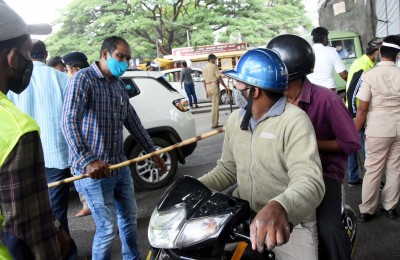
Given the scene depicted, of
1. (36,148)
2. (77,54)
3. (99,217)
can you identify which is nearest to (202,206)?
(36,148)

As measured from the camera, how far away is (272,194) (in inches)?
75.0

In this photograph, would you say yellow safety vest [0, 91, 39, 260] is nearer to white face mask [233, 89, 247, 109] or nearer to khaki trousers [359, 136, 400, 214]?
Result: white face mask [233, 89, 247, 109]

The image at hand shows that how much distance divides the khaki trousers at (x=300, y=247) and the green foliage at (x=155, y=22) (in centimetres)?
2391

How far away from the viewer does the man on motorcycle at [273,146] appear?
1.75 m

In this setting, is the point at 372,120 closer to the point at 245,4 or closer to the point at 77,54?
the point at 77,54

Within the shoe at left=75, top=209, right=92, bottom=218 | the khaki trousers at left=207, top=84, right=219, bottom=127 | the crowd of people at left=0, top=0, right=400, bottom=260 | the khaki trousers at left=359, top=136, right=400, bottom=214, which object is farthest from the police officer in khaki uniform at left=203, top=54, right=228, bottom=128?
the khaki trousers at left=359, top=136, right=400, bottom=214

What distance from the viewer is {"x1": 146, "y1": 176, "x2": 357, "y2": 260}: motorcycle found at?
4.79 feet

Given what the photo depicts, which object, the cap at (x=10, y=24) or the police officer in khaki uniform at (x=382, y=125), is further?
the police officer in khaki uniform at (x=382, y=125)

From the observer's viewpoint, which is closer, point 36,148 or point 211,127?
point 36,148

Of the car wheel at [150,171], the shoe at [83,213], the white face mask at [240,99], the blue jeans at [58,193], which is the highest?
the white face mask at [240,99]

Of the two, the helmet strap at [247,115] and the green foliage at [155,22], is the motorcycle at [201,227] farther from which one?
the green foliage at [155,22]

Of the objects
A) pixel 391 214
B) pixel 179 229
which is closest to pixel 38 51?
pixel 179 229

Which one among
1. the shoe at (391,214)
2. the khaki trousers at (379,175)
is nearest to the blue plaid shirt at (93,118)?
the khaki trousers at (379,175)

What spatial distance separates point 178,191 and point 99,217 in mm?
1502
